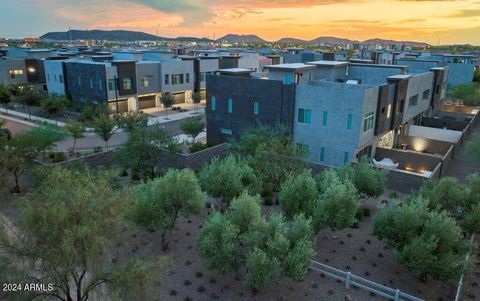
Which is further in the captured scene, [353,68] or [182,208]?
[353,68]

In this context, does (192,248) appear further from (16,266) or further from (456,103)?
(456,103)

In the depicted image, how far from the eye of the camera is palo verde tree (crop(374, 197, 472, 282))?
15.7 meters

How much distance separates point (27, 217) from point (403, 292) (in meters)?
16.3

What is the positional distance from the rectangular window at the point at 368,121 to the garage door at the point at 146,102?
39.8 metres

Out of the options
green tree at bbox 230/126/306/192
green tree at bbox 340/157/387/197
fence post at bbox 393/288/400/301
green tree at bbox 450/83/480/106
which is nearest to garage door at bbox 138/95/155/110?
green tree at bbox 230/126/306/192

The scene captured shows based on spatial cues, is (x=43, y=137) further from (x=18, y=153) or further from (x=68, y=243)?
(x=68, y=243)

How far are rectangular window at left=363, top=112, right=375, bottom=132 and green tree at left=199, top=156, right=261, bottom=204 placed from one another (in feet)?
44.2

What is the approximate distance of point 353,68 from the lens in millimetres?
43344

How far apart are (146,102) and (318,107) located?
123 feet

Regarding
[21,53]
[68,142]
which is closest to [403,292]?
[68,142]

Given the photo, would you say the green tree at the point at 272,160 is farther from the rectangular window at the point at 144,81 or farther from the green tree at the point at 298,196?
the rectangular window at the point at 144,81

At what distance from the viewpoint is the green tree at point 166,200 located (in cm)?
1831

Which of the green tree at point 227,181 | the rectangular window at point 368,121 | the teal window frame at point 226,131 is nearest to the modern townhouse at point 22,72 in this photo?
the teal window frame at point 226,131

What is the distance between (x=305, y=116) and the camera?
33.4m
